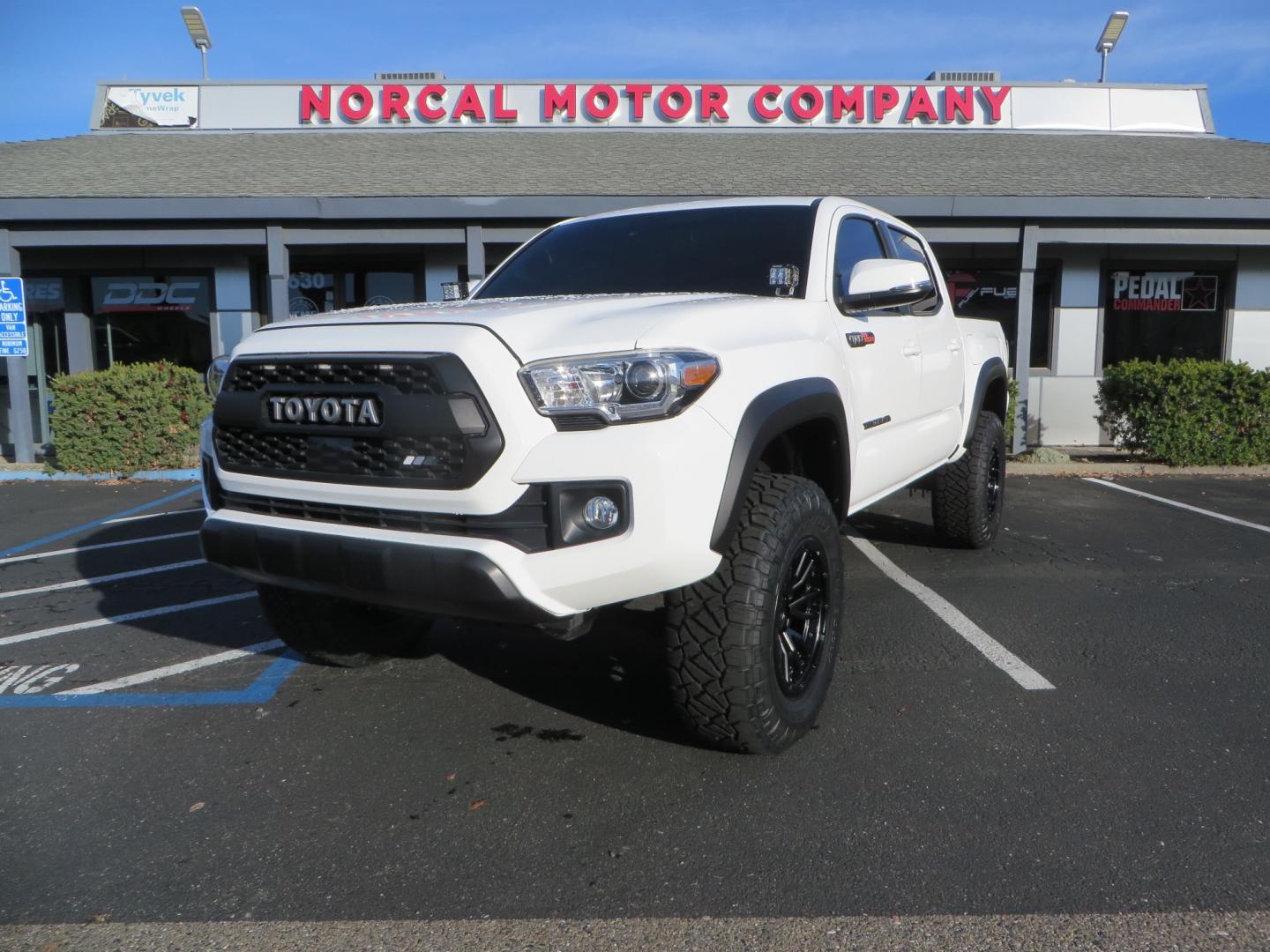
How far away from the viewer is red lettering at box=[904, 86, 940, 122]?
51.1 ft

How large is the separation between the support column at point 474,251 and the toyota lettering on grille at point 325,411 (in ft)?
28.7

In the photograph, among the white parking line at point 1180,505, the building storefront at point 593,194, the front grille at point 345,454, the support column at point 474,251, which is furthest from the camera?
the support column at point 474,251

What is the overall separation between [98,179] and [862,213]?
10.9 meters

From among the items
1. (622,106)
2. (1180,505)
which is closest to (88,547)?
(1180,505)

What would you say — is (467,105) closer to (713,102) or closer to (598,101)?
(598,101)

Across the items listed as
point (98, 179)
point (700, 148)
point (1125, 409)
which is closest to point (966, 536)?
point (1125, 409)

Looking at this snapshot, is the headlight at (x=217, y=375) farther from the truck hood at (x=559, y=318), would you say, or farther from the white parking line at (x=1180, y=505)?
the white parking line at (x=1180, y=505)

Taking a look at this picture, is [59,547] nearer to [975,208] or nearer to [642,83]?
[975,208]

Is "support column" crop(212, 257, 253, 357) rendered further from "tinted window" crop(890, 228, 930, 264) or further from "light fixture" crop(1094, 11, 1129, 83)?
"light fixture" crop(1094, 11, 1129, 83)

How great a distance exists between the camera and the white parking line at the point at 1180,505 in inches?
279

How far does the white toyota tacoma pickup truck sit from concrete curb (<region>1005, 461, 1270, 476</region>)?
292 inches

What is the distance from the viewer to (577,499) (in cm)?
254

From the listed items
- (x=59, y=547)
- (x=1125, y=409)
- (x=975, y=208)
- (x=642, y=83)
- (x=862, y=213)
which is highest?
(x=642, y=83)

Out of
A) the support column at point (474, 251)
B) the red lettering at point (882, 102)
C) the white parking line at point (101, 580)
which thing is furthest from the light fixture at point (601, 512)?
the red lettering at point (882, 102)
